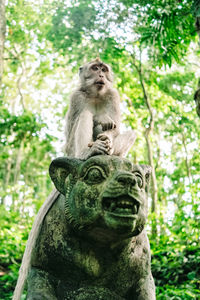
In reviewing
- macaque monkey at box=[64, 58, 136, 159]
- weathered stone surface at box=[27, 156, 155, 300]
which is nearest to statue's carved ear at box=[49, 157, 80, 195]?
weathered stone surface at box=[27, 156, 155, 300]

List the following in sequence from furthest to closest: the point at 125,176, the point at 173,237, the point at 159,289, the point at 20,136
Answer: the point at 20,136 < the point at 173,237 < the point at 159,289 < the point at 125,176

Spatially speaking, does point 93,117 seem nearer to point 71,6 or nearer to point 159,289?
point 159,289

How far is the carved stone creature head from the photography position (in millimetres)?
2297

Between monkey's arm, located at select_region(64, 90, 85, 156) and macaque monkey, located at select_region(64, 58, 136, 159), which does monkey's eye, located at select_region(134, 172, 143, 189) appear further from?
monkey's arm, located at select_region(64, 90, 85, 156)

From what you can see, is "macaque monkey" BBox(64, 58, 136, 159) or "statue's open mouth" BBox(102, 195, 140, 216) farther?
"macaque monkey" BBox(64, 58, 136, 159)

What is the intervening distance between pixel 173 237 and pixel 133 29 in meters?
6.10

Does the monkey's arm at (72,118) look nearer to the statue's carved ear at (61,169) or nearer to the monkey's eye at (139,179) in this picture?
the statue's carved ear at (61,169)

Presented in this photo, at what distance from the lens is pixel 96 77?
448cm

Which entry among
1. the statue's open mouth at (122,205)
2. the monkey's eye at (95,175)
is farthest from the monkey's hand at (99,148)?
the statue's open mouth at (122,205)

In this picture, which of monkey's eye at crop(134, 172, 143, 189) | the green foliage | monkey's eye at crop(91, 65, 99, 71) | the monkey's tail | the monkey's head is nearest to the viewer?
monkey's eye at crop(134, 172, 143, 189)

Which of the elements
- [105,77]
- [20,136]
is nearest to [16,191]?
[20,136]

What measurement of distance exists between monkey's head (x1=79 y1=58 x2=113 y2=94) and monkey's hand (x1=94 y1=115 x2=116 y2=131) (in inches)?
17.0

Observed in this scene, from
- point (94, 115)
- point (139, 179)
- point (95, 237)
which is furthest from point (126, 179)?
point (94, 115)

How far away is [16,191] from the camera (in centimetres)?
1144
